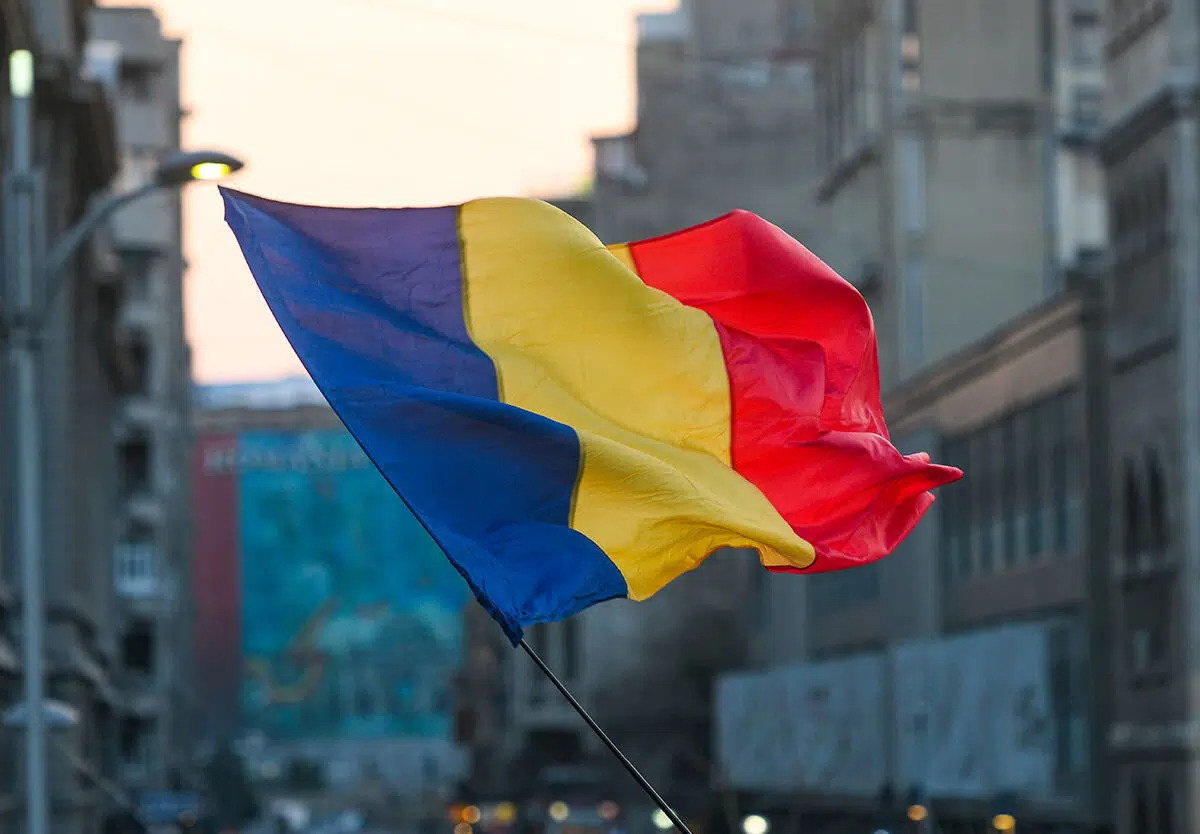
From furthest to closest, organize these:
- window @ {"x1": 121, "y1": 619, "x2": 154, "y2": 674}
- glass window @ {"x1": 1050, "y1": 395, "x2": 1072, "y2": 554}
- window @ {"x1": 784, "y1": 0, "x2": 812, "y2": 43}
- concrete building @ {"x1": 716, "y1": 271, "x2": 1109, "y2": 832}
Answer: window @ {"x1": 784, "y1": 0, "x2": 812, "y2": 43} → window @ {"x1": 121, "y1": 619, "x2": 154, "y2": 674} → glass window @ {"x1": 1050, "y1": 395, "x2": 1072, "y2": 554} → concrete building @ {"x1": 716, "y1": 271, "x2": 1109, "y2": 832}

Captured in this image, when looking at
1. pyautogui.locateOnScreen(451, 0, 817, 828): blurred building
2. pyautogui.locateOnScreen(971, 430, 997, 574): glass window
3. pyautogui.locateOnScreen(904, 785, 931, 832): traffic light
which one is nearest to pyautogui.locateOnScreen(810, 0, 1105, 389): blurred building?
pyautogui.locateOnScreen(971, 430, 997, 574): glass window

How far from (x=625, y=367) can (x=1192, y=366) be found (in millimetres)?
25952

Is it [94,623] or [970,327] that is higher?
[970,327]

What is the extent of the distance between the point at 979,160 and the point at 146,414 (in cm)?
3417

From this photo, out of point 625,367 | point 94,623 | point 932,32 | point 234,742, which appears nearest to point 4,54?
point 94,623

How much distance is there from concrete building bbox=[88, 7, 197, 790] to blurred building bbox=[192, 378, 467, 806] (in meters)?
41.9

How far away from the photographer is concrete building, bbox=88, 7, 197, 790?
283 feet

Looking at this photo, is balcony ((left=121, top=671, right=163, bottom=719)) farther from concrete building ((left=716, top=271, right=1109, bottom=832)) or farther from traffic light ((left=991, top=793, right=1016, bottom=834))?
traffic light ((left=991, top=793, right=1016, bottom=834))

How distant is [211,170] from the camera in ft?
65.4

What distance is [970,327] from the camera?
2451 inches

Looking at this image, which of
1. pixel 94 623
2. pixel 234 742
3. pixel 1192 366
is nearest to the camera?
pixel 1192 366

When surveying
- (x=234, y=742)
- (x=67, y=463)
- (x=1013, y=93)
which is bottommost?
(x=234, y=742)

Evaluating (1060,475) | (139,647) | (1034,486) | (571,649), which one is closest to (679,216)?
(571,649)

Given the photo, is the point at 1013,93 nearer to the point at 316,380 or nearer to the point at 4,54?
the point at 4,54
